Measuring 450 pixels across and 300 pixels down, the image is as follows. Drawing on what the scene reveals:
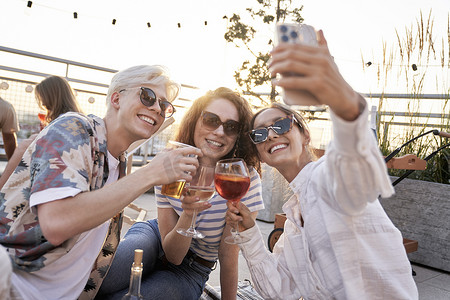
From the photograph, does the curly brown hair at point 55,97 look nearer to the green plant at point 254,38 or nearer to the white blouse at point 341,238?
the white blouse at point 341,238

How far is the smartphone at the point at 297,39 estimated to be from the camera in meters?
0.90

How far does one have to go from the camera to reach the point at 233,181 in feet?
5.94

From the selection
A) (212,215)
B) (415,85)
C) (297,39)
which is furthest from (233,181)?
(415,85)

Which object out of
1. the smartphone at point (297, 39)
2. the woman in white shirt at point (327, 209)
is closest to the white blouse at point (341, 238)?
the woman in white shirt at point (327, 209)

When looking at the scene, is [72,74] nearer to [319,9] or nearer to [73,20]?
[73,20]

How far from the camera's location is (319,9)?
769cm

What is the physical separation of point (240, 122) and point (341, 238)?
3.75ft

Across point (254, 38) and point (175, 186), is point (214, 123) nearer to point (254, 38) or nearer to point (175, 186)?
point (175, 186)

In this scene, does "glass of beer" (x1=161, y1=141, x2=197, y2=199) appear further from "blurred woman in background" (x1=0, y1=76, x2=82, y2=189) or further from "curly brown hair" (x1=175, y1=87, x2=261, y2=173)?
"blurred woman in background" (x1=0, y1=76, x2=82, y2=189)

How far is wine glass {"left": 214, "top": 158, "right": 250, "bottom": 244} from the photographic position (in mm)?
1816

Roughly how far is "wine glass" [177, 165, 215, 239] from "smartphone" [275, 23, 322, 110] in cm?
97

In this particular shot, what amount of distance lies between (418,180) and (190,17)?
25.0 feet

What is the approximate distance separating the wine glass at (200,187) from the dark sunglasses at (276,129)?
1.08ft

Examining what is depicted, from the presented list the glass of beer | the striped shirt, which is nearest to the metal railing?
the striped shirt
